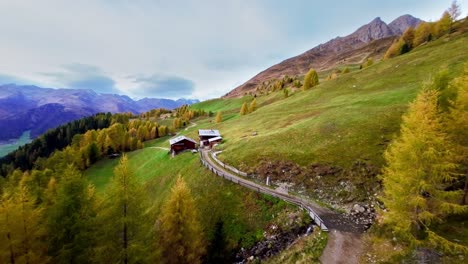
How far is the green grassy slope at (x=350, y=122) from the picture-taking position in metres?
43.5

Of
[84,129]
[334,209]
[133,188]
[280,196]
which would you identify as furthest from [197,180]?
[84,129]

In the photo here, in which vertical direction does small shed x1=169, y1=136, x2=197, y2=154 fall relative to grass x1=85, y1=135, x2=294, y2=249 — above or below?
above

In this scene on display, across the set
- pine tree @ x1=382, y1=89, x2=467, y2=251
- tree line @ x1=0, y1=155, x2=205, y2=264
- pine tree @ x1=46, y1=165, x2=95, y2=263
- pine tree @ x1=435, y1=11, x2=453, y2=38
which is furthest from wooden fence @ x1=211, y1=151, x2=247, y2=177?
pine tree @ x1=435, y1=11, x2=453, y2=38

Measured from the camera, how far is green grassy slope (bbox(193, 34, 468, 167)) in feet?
143

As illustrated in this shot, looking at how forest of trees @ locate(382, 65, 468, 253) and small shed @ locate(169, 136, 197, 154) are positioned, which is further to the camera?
small shed @ locate(169, 136, 197, 154)

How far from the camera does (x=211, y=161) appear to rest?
55188mm

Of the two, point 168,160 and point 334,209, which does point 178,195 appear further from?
point 168,160

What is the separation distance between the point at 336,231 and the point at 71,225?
27.1 m

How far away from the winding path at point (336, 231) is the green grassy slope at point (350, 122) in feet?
26.7

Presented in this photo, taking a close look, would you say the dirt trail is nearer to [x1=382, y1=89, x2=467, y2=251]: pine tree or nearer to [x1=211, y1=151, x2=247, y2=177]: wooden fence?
[x1=382, y1=89, x2=467, y2=251]: pine tree

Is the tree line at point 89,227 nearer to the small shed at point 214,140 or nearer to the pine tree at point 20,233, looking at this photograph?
the pine tree at point 20,233

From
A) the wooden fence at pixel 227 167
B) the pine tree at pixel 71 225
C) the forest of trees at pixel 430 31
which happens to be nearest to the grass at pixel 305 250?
the wooden fence at pixel 227 167

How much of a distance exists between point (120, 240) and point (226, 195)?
17.0m

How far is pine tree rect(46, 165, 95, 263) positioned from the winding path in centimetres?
2213
